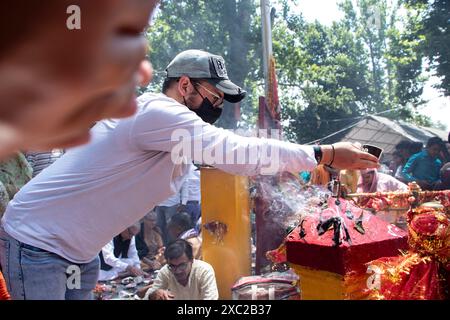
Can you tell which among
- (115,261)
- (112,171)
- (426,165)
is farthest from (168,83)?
(426,165)

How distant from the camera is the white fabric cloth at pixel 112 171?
1.71 metres

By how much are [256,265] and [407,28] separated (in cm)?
715

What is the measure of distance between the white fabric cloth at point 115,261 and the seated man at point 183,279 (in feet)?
4.15

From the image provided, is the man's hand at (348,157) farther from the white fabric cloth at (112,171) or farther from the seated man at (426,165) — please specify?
the seated man at (426,165)

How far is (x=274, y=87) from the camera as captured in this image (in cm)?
490

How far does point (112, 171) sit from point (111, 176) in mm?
18

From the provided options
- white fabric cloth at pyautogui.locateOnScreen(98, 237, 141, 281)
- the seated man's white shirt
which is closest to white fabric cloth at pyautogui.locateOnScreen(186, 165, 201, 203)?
white fabric cloth at pyautogui.locateOnScreen(98, 237, 141, 281)

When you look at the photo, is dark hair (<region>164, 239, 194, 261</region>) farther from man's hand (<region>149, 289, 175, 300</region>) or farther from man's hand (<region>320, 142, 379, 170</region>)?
man's hand (<region>320, 142, 379, 170</region>)

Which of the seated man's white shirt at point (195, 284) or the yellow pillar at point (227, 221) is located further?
the yellow pillar at point (227, 221)

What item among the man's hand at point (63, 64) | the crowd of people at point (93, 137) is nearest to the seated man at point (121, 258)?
the crowd of people at point (93, 137)

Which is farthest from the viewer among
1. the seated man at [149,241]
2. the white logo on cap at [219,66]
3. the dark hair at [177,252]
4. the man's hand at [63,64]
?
the seated man at [149,241]

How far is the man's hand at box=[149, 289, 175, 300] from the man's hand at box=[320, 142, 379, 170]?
1.95 metres

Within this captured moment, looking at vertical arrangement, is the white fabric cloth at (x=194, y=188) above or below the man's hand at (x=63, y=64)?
below

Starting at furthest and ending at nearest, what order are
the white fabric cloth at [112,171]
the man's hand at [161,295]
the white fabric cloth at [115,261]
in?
the white fabric cloth at [115,261]
the man's hand at [161,295]
the white fabric cloth at [112,171]
